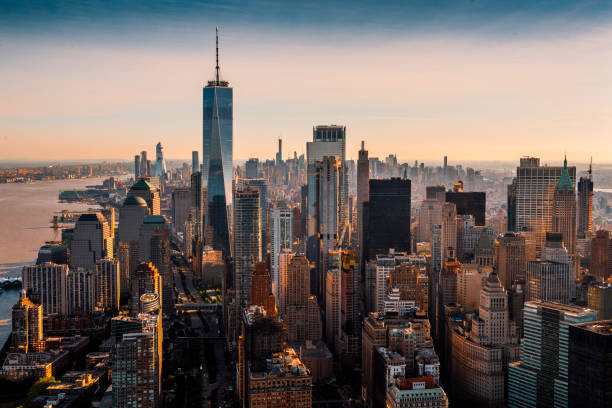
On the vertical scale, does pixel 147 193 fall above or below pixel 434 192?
below

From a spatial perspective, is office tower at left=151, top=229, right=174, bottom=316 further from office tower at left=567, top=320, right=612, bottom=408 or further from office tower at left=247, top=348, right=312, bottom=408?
office tower at left=567, top=320, right=612, bottom=408

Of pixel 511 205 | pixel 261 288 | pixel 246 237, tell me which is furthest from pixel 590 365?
pixel 511 205

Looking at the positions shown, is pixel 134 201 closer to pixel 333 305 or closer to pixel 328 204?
pixel 328 204

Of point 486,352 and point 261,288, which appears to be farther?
point 261,288

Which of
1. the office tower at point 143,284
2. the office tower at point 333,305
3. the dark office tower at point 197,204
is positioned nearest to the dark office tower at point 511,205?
the office tower at point 333,305

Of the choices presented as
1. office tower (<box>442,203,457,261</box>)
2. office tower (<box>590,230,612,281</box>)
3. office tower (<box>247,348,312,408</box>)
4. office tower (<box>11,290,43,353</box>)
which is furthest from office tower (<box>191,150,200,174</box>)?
office tower (<box>247,348,312,408</box>)

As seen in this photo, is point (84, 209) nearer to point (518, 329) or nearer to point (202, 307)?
point (202, 307)

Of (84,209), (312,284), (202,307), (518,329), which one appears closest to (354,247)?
(312,284)
